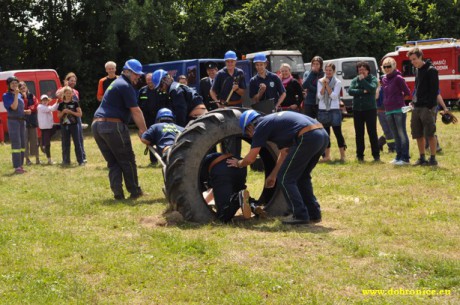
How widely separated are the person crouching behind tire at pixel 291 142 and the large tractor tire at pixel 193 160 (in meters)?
0.30

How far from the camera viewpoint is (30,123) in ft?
51.0

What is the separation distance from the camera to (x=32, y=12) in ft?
96.9

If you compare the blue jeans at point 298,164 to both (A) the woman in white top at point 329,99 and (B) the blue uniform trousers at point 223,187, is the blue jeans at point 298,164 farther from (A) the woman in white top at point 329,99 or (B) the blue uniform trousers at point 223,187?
(A) the woman in white top at point 329,99

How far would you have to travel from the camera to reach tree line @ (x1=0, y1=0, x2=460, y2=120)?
2811 cm

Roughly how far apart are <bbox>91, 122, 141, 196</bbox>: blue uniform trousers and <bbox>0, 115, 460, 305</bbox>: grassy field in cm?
36

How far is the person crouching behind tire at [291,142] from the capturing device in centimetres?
718

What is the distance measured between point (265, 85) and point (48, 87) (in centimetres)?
1312

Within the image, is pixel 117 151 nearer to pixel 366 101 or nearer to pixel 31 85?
pixel 366 101

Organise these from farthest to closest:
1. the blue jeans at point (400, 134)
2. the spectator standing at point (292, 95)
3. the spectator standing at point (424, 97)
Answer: the spectator standing at point (292, 95) < the blue jeans at point (400, 134) < the spectator standing at point (424, 97)

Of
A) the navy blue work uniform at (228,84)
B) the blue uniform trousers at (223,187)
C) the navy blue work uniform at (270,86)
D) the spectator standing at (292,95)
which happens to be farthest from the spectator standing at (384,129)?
the blue uniform trousers at (223,187)

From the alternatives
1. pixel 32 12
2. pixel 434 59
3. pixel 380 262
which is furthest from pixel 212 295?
pixel 32 12

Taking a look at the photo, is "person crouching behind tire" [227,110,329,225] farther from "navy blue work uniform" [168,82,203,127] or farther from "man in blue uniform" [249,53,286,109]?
"man in blue uniform" [249,53,286,109]

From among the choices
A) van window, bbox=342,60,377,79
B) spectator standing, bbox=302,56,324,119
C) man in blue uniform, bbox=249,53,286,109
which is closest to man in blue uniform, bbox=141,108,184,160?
man in blue uniform, bbox=249,53,286,109

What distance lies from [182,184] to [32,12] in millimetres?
24351
